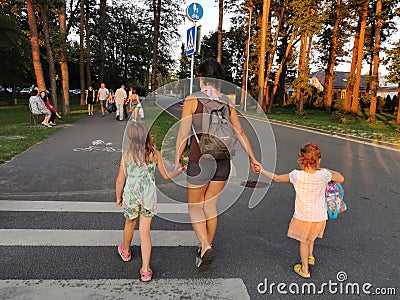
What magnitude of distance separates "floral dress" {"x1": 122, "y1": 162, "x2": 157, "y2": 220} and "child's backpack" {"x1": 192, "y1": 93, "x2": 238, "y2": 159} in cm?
55

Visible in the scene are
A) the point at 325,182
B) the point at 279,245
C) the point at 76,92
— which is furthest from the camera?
the point at 76,92

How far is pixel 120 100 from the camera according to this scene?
18.3 meters

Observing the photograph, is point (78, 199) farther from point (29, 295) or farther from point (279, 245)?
point (279, 245)

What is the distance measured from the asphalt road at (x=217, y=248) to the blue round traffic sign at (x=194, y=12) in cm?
345

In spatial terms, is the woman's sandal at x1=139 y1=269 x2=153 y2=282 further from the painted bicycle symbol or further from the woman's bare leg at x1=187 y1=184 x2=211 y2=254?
the painted bicycle symbol

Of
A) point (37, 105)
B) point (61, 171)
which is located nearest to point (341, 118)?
point (37, 105)

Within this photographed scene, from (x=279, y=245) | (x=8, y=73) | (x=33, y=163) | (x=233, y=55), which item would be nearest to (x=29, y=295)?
(x=279, y=245)

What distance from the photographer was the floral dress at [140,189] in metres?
3.44

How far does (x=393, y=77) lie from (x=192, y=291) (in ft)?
66.4

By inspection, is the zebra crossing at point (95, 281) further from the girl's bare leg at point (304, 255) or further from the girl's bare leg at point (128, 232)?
the girl's bare leg at point (304, 255)

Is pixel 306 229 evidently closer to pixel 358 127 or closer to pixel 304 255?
pixel 304 255

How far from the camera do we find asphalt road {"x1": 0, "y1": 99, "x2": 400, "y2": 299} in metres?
3.25

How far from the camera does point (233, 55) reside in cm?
6906

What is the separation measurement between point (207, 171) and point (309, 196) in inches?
40.0
